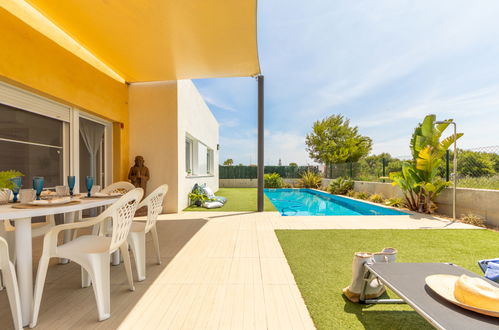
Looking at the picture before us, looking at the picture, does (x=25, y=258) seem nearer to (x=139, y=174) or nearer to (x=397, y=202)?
(x=139, y=174)

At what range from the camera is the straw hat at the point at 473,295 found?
1.24 meters

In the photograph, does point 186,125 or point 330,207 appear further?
point 330,207

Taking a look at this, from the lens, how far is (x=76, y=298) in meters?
2.25

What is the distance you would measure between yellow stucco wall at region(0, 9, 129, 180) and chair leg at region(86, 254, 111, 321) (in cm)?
316

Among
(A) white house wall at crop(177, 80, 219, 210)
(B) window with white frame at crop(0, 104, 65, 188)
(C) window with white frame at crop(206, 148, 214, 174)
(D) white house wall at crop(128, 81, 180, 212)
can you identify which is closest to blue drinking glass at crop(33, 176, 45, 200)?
(B) window with white frame at crop(0, 104, 65, 188)

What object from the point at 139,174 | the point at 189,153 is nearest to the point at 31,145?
the point at 139,174

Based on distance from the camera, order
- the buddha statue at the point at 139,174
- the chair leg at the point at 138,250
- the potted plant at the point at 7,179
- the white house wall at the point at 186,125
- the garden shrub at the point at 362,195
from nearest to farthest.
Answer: the potted plant at the point at 7,179
the chair leg at the point at 138,250
the buddha statue at the point at 139,174
the white house wall at the point at 186,125
the garden shrub at the point at 362,195

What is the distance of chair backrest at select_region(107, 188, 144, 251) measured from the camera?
1964mm

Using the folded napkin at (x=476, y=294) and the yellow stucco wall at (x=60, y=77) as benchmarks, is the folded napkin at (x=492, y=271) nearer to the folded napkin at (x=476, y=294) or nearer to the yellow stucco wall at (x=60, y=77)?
the folded napkin at (x=476, y=294)

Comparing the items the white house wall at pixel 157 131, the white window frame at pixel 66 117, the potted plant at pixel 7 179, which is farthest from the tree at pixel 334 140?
the potted plant at pixel 7 179

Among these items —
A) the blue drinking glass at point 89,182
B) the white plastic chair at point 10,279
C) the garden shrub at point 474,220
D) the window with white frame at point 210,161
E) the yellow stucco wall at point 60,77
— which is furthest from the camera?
the window with white frame at point 210,161

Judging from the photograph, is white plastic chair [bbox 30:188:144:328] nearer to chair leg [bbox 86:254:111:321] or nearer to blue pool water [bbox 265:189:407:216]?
chair leg [bbox 86:254:111:321]

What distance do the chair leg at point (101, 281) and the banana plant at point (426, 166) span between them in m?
7.47

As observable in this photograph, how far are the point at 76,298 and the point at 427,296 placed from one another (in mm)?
2955
